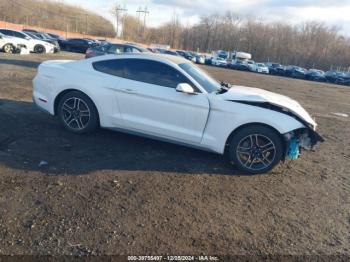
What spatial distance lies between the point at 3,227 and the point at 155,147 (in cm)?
279

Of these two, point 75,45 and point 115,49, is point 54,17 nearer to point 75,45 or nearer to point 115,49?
point 75,45

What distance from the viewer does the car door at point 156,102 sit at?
4.59 m

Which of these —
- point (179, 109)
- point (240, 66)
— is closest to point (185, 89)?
point (179, 109)

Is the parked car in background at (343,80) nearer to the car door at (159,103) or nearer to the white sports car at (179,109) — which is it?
the white sports car at (179,109)

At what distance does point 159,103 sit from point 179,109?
340mm

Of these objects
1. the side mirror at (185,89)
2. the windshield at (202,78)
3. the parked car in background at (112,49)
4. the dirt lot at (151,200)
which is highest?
the parked car in background at (112,49)

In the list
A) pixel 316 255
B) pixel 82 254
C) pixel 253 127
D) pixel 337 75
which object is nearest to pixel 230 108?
pixel 253 127

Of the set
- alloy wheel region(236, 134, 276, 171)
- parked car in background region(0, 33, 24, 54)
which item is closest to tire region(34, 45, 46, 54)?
parked car in background region(0, 33, 24, 54)

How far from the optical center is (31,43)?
22.3 m

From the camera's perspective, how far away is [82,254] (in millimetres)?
2572

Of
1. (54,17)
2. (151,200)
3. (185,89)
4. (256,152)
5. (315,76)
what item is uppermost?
(54,17)

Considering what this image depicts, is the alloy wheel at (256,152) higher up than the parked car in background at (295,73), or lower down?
lower down

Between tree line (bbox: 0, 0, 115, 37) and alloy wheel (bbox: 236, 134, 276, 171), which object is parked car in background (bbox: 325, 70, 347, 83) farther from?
tree line (bbox: 0, 0, 115, 37)

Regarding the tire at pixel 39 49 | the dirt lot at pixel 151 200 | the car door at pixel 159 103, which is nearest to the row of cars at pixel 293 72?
the tire at pixel 39 49
